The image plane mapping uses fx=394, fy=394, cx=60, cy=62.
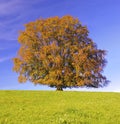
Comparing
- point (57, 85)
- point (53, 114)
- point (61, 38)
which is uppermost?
point (61, 38)

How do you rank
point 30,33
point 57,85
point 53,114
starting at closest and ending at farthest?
point 53,114, point 57,85, point 30,33

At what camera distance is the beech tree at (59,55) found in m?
70.5

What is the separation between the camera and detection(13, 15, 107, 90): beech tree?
70500 millimetres

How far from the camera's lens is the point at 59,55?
72000mm

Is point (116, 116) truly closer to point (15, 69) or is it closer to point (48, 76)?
point (48, 76)

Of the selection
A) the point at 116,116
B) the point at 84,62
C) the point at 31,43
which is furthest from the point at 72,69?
the point at 116,116

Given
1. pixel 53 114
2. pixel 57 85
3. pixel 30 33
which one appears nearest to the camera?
pixel 53 114

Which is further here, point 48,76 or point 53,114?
point 48,76

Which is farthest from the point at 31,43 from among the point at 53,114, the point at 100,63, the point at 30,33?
the point at 53,114

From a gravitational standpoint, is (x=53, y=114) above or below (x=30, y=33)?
below

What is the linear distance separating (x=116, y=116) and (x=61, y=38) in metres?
48.1

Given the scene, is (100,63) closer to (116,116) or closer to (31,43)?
(31,43)

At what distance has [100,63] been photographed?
7494cm

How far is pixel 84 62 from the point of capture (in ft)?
235
